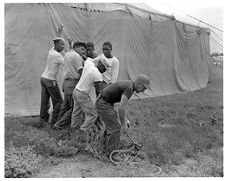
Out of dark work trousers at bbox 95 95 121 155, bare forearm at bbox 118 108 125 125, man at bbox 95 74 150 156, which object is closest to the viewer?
bare forearm at bbox 118 108 125 125

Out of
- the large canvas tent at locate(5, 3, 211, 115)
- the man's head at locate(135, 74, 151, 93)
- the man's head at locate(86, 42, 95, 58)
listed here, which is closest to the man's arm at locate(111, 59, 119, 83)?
the man's head at locate(86, 42, 95, 58)

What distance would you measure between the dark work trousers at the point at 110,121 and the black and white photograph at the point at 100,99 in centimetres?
2

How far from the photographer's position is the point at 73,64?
15.9ft

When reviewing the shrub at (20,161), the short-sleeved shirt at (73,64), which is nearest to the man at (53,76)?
the short-sleeved shirt at (73,64)

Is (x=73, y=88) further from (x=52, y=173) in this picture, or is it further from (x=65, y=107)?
(x=52, y=173)

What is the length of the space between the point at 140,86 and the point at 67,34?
353cm

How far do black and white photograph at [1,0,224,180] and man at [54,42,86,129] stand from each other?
0.7 inches

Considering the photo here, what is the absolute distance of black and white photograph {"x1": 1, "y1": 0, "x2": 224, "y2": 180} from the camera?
3.88 metres

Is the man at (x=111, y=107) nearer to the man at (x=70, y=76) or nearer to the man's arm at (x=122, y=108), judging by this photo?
the man's arm at (x=122, y=108)

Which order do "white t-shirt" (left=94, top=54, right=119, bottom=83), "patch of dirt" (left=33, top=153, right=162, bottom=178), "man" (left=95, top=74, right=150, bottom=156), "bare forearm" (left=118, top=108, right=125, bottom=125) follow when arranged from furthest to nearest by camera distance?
1. "white t-shirt" (left=94, top=54, right=119, bottom=83)
2. "man" (left=95, top=74, right=150, bottom=156)
3. "bare forearm" (left=118, top=108, right=125, bottom=125)
4. "patch of dirt" (left=33, top=153, right=162, bottom=178)

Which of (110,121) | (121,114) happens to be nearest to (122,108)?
(121,114)

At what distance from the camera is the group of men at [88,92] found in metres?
3.90

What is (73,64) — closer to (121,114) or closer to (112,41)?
(121,114)

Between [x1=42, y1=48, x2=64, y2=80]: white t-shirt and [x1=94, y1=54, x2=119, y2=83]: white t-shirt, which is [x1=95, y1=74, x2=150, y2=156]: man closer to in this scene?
[x1=94, y1=54, x2=119, y2=83]: white t-shirt
